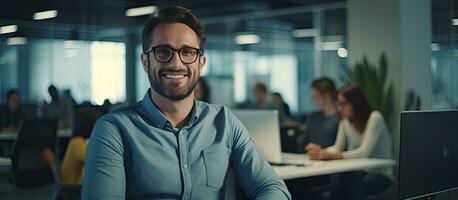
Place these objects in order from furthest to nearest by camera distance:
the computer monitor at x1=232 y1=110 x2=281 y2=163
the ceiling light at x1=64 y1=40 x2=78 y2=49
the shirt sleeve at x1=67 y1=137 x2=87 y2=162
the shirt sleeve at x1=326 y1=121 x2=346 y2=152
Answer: the ceiling light at x1=64 y1=40 x2=78 y2=49 → the shirt sleeve at x1=326 y1=121 x2=346 y2=152 → the shirt sleeve at x1=67 y1=137 x2=87 y2=162 → the computer monitor at x1=232 y1=110 x2=281 y2=163

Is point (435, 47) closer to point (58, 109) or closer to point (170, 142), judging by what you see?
point (58, 109)

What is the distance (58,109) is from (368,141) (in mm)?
4479

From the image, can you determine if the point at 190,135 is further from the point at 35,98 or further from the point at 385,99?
the point at 35,98

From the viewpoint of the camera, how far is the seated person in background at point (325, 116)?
5.82 m

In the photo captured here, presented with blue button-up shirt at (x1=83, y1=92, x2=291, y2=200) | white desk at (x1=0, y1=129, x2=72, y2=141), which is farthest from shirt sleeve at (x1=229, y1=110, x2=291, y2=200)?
white desk at (x1=0, y1=129, x2=72, y2=141)

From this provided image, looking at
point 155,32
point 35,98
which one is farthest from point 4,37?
point 155,32

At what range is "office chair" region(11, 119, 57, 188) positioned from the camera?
6.47 meters

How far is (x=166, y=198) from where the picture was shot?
204 centimetres

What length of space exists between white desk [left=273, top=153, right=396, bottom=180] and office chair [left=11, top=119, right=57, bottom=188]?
8.79 ft

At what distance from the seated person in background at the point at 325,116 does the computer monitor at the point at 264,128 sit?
1441 millimetres

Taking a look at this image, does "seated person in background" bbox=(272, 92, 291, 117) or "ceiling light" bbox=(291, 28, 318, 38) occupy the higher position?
"ceiling light" bbox=(291, 28, 318, 38)

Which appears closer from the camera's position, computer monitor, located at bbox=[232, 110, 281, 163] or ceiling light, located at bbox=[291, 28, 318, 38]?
computer monitor, located at bbox=[232, 110, 281, 163]

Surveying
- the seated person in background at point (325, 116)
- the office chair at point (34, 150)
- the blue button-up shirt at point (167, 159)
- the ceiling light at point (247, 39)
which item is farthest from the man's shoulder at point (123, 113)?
the ceiling light at point (247, 39)

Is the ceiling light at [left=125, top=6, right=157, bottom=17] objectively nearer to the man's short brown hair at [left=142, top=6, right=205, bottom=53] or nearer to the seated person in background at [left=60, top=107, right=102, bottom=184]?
the seated person in background at [left=60, top=107, right=102, bottom=184]
